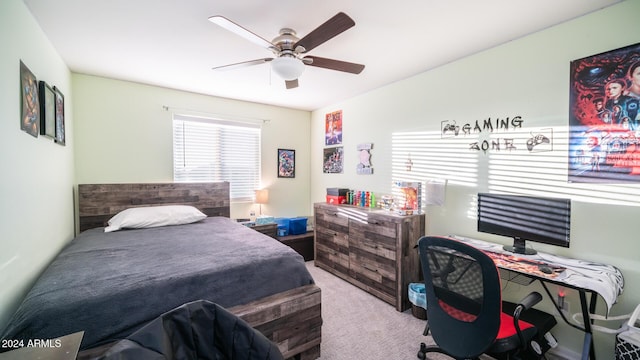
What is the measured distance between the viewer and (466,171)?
254 cm

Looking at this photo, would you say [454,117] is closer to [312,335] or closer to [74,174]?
[312,335]

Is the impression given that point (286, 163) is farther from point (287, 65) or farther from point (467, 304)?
point (467, 304)

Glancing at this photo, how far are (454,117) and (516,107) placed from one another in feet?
1.73

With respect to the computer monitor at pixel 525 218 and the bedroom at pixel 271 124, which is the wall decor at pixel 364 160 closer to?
the bedroom at pixel 271 124

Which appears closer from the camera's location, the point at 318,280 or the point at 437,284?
the point at 437,284

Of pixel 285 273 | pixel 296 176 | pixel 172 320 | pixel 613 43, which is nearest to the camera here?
pixel 172 320

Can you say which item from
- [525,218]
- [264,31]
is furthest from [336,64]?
[525,218]

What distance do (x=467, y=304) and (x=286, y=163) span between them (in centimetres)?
349

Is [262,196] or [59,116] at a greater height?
[59,116]

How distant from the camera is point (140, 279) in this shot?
1.49 metres

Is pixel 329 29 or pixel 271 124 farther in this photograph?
pixel 271 124

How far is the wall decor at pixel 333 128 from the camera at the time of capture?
411 cm

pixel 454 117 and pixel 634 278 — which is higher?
pixel 454 117

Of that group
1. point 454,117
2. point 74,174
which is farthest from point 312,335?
point 74,174
